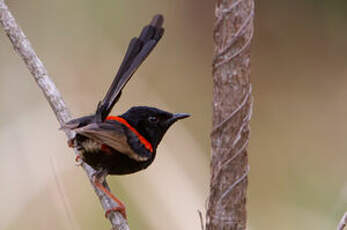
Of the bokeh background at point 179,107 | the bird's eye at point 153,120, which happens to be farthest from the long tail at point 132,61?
the bokeh background at point 179,107

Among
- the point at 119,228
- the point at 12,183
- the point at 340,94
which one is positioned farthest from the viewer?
the point at 340,94

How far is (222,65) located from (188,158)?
196cm

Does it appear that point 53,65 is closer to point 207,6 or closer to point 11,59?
point 11,59

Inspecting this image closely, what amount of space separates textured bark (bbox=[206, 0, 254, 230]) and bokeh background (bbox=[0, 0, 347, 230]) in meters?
1.27

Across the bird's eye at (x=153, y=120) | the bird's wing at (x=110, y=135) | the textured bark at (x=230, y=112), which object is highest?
the bird's eye at (x=153, y=120)

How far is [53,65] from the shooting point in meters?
4.70

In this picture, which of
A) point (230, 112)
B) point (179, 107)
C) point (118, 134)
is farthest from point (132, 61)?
point (179, 107)

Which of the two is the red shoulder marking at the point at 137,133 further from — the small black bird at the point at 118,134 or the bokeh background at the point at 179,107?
the bokeh background at the point at 179,107

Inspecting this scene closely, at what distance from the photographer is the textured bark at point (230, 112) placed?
1772mm

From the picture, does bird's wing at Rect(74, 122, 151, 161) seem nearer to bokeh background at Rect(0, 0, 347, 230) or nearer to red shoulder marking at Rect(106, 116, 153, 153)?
red shoulder marking at Rect(106, 116, 153, 153)

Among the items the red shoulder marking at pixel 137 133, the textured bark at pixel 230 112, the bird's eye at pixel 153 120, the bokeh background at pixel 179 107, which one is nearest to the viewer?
the textured bark at pixel 230 112

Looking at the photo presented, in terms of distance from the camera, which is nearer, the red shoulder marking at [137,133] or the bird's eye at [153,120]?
the red shoulder marking at [137,133]

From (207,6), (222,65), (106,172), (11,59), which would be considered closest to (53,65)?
(11,59)

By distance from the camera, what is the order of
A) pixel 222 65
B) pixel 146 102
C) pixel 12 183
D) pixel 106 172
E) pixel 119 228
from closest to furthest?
1. pixel 222 65
2. pixel 119 228
3. pixel 106 172
4. pixel 12 183
5. pixel 146 102
